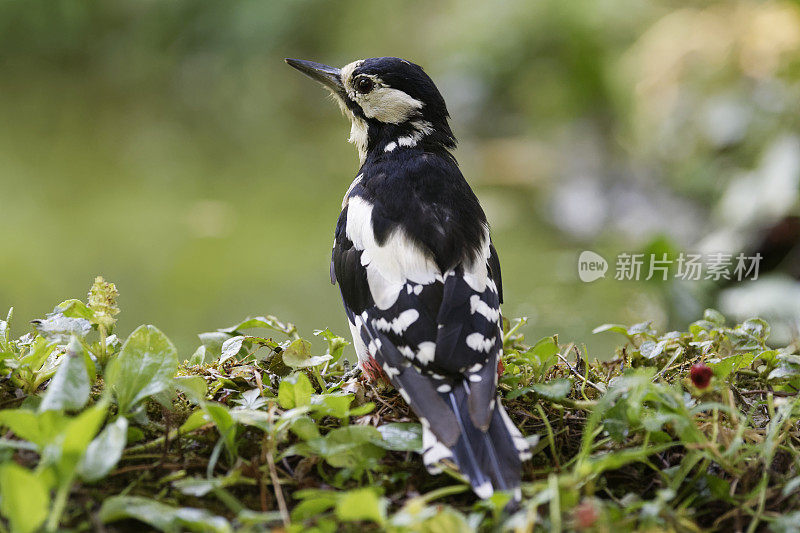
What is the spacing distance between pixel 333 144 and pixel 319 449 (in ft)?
20.2

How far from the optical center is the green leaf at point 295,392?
4.58 ft

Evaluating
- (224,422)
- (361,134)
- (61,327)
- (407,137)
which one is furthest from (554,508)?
(361,134)

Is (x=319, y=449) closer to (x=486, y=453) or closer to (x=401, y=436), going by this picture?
(x=401, y=436)

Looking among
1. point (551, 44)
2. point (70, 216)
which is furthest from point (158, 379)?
point (551, 44)

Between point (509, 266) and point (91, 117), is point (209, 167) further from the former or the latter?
point (509, 266)

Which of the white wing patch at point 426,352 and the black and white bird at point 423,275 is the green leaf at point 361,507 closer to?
the black and white bird at point 423,275

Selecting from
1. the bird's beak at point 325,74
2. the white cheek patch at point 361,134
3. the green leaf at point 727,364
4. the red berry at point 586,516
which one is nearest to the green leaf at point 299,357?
the red berry at point 586,516

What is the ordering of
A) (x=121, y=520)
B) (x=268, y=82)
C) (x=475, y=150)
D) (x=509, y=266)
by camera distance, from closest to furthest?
1. (x=121, y=520)
2. (x=509, y=266)
3. (x=475, y=150)
4. (x=268, y=82)

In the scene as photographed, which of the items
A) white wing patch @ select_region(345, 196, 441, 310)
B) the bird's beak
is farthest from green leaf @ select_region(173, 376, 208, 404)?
the bird's beak

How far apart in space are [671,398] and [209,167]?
5.61 meters

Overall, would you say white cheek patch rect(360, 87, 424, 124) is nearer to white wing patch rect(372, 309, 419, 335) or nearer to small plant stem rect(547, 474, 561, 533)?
white wing patch rect(372, 309, 419, 335)

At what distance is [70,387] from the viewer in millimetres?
1245

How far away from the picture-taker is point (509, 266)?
197 inches

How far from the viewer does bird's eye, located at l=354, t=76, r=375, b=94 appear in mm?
2461
